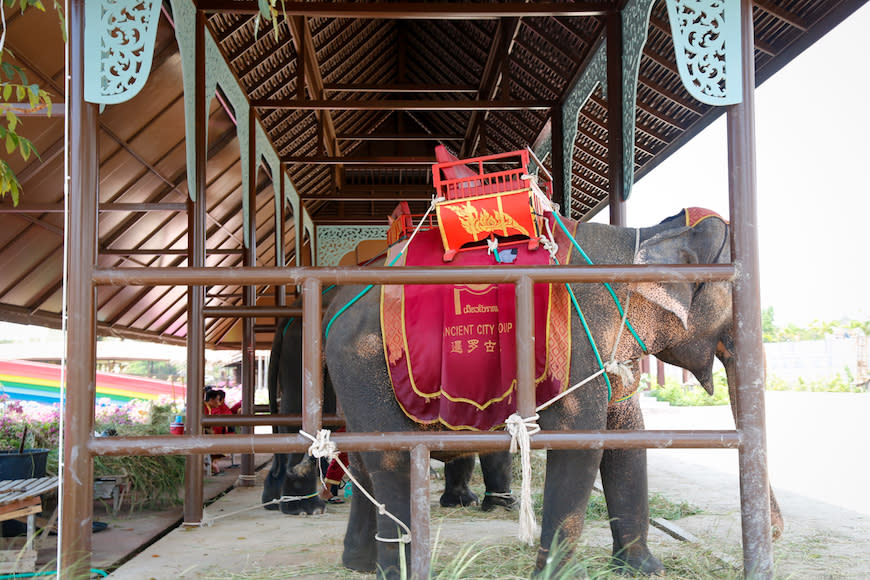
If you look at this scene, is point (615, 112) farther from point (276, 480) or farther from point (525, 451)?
point (276, 480)

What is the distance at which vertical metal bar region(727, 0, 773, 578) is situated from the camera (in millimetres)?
2691

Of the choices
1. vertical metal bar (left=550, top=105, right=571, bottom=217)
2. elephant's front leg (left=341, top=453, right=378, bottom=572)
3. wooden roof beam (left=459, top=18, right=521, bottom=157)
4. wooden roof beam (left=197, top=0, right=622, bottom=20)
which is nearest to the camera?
elephant's front leg (left=341, top=453, right=378, bottom=572)

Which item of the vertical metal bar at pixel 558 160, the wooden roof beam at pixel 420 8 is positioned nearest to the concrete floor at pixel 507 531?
the vertical metal bar at pixel 558 160

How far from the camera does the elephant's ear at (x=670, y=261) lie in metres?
3.11

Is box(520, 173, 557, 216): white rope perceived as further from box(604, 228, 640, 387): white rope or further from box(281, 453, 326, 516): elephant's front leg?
box(281, 453, 326, 516): elephant's front leg

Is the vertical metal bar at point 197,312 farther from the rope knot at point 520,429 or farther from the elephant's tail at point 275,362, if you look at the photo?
the rope knot at point 520,429

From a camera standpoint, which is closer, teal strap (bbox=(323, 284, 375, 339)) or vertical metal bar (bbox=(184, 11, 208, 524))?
teal strap (bbox=(323, 284, 375, 339))

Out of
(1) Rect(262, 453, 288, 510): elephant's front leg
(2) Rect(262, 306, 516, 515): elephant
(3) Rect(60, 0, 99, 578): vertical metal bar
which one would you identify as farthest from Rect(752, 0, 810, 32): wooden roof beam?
(1) Rect(262, 453, 288, 510): elephant's front leg

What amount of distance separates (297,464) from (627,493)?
94.6 inches

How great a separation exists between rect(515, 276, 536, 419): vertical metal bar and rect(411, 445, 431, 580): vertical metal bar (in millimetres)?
375

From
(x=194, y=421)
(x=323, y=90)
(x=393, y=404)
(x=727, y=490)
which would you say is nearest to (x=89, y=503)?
(x=393, y=404)

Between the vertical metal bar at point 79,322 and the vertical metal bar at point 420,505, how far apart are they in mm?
1119

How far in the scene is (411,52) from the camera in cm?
1169

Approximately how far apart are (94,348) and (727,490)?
186 inches
